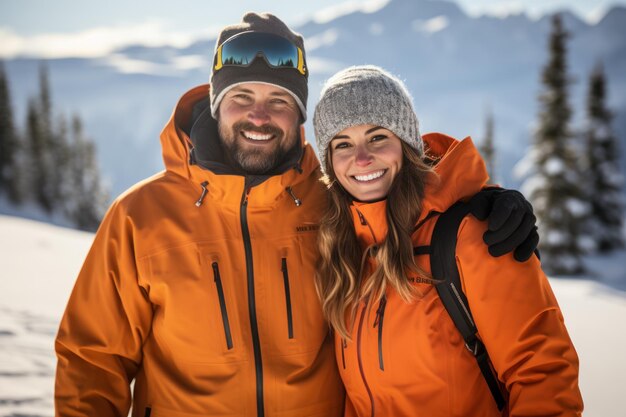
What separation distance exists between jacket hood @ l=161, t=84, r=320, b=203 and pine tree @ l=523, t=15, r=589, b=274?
831 inches

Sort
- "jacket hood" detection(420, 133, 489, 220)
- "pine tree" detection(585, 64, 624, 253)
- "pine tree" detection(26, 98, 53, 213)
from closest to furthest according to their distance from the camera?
"jacket hood" detection(420, 133, 489, 220) → "pine tree" detection(585, 64, 624, 253) → "pine tree" detection(26, 98, 53, 213)

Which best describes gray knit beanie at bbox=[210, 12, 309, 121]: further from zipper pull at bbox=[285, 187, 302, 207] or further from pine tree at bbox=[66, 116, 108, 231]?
pine tree at bbox=[66, 116, 108, 231]

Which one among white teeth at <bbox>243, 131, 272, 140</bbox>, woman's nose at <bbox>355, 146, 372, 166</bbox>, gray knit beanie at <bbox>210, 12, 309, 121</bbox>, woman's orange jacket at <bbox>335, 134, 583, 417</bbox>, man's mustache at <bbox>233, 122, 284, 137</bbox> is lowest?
woman's orange jacket at <bbox>335, 134, 583, 417</bbox>

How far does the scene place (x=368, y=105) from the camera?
9.16 feet

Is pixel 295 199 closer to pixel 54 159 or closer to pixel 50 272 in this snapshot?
pixel 50 272

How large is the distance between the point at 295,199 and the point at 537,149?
2213 cm

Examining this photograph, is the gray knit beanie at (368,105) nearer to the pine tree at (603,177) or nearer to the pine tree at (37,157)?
the pine tree at (603,177)

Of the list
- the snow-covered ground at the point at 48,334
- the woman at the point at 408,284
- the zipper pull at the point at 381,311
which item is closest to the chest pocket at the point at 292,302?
the woman at the point at 408,284

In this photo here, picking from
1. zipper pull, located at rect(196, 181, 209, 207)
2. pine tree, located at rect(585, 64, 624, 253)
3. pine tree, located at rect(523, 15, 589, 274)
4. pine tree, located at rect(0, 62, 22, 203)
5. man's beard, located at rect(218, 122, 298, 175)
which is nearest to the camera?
zipper pull, located at rect(196, 181, 209, 207)

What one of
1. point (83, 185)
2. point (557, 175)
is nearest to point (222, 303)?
point (557, 175)

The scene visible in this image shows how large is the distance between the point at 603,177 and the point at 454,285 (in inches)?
1181

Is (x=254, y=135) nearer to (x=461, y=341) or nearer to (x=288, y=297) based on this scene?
(x=288, y=297)

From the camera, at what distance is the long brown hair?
2.56 metres

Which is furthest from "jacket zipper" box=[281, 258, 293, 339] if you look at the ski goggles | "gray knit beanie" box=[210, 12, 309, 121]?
the ski goggles
